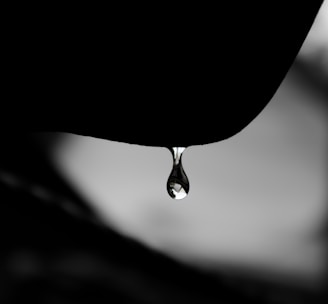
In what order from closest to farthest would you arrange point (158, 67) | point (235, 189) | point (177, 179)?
point (158, 67) → point (177, 179) → point (235, 189)

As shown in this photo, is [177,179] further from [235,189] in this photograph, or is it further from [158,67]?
[235,189]

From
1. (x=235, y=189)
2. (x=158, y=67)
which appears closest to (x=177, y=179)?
(x=158, y=67)

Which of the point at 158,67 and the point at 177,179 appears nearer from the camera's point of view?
the point at 158,67

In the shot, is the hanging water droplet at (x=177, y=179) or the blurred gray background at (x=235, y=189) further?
the blurred gray background at (x=235, y=189)

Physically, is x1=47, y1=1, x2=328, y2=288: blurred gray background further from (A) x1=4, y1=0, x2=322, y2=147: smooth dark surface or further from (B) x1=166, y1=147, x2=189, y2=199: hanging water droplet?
(A) x1=4, y1=0, x2=322, y2=147: smooth dark surface

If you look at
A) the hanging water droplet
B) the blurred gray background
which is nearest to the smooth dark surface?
the hanging water droplet

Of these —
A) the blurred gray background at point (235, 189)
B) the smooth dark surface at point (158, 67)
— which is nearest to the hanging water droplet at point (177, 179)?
the smooth dark surface at point (158, 67)

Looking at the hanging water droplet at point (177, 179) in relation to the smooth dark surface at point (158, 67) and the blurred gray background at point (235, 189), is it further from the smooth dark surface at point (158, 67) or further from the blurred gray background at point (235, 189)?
the blurred gray background at point (235, 189)

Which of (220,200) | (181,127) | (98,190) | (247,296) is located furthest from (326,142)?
(181,127)
